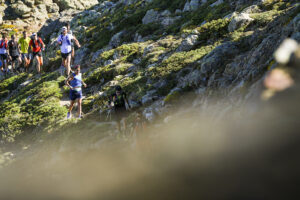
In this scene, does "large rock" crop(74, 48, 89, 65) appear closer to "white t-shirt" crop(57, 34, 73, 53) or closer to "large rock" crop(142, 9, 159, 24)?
"large rock" crop(142, 9, 159, 24)

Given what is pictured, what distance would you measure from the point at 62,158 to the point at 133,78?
18.7 feet

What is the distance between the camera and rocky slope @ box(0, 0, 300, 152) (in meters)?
9.20

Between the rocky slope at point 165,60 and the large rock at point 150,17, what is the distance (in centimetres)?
9

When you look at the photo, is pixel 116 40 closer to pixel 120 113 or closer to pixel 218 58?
pixel 218 58

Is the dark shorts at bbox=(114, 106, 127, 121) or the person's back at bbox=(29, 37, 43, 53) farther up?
the person's back at bbox=(29, 37, 43, 53)

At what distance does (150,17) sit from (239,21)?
9.91 meters

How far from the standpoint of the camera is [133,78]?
13680 mm

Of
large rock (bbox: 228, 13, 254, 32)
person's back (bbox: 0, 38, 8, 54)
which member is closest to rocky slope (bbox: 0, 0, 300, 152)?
large rock (bbox: 228, 13, 254, 32)

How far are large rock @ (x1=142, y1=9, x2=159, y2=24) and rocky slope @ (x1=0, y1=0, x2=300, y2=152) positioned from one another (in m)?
0.09

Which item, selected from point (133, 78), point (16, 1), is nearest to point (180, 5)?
point (133, 78)

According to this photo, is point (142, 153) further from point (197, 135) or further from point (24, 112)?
point (24, 112)

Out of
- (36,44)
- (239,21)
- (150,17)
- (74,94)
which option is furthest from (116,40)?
(74,94)

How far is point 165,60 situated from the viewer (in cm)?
1324

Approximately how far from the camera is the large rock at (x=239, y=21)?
43.8 feet
